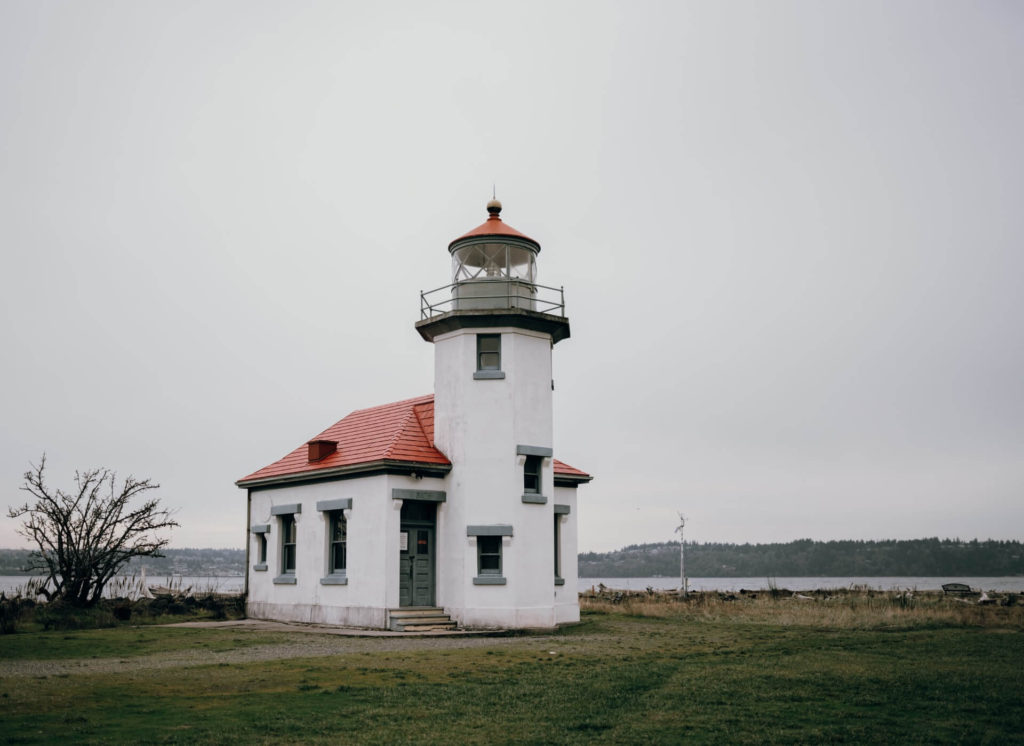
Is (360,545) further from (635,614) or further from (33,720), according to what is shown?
(33,720)

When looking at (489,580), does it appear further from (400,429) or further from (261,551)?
(261,551)

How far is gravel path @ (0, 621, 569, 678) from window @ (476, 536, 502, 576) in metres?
1.69

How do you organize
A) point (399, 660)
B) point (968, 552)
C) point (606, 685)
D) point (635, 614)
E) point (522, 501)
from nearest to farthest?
point (606, 685) < point (399, 660) < point (522, 501) < point (635, 614) < point (968, 552)

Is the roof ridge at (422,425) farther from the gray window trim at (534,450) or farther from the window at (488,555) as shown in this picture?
the window at (488,555)

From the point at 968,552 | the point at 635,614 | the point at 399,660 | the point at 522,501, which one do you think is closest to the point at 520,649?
the point at 399,660

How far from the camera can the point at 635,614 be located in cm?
2742

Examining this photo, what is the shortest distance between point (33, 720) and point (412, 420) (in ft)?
48.0

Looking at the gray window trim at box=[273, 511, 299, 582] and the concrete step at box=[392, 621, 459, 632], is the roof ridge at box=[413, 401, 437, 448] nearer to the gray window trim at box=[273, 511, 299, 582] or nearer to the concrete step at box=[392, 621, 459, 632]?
the gray window trim at box=[273, 511, 299, 582]

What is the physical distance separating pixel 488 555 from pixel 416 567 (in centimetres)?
177

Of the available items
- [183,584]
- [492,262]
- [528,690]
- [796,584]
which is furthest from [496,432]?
[796,584]

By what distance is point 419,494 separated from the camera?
21203 millimetres

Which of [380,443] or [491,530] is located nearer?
[491,530]

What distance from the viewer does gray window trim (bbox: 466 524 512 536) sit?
20.8m

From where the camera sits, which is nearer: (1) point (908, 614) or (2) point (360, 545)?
(2) point (360, 545)
